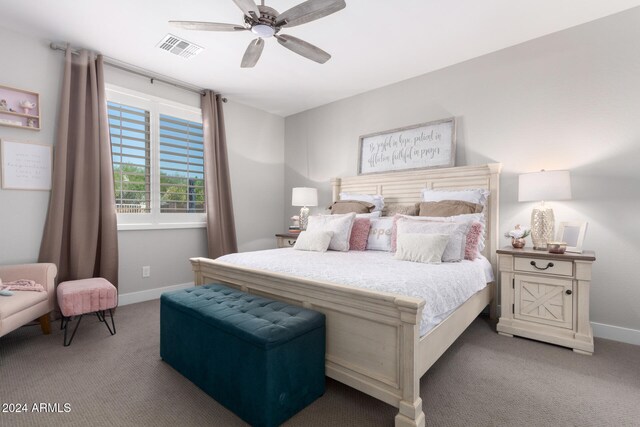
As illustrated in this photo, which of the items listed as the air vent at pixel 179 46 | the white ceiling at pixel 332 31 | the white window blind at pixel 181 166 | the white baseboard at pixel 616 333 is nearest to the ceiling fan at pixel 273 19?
the white ceiling at pixel 332 31

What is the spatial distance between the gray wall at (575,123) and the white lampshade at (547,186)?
400 mm

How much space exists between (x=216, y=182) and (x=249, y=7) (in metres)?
2.41

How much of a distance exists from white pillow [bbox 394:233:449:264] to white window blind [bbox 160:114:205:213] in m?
2.82

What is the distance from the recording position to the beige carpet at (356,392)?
150 centimetres

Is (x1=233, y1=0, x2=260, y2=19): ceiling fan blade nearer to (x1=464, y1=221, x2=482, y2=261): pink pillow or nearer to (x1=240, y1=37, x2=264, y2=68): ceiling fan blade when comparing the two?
(x1=240, y1=37, x2=264, y2=68): ceiling fan blade

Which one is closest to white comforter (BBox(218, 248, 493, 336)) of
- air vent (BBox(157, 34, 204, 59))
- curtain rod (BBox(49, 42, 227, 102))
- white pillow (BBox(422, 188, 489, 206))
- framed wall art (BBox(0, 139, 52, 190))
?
white pillow (BBox(422, 188, 489, 206))

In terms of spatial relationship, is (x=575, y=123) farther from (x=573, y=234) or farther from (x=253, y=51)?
(x=253, y=51)

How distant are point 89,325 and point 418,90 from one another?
4.20 metres

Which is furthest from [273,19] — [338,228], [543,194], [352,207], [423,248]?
[543,194]

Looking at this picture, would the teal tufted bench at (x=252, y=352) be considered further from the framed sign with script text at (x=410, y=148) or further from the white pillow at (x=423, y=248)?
the framed sign with script text at (x=410, y=148)

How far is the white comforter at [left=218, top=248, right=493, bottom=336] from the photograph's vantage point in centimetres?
159

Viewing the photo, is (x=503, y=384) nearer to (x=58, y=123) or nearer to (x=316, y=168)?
(x=316, y=168)

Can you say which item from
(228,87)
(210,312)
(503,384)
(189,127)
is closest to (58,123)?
(189,127)

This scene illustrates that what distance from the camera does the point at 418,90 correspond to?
355 cm
